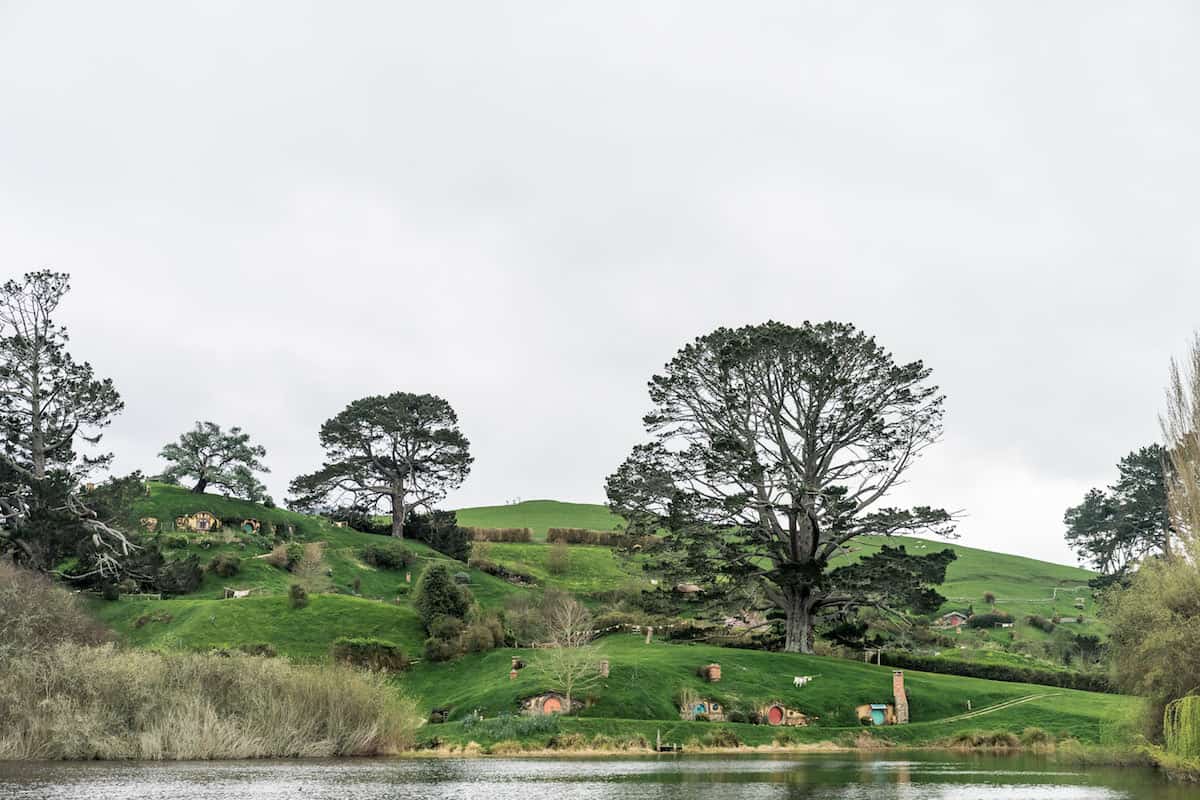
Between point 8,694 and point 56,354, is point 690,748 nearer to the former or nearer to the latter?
point 8,694

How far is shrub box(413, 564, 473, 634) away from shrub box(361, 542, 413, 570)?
1094 inches

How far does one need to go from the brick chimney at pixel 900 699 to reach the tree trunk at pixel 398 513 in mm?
76180

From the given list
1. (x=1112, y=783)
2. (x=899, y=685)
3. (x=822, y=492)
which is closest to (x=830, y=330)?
(x=822, y=492)

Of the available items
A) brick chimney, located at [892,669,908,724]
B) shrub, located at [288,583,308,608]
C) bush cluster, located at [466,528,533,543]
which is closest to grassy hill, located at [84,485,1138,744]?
shrub, located at [288,583,308,608]

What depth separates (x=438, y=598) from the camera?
83.7m

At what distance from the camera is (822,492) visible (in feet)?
267

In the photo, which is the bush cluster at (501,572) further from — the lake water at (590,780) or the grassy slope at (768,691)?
the lake water at (590,780)

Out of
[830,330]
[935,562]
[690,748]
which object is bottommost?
[690,748]

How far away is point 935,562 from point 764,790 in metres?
48.2

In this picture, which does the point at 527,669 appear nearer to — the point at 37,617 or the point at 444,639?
the point at 444,639

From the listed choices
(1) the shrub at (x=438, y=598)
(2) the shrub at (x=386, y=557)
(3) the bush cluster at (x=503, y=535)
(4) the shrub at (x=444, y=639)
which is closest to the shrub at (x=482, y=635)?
(4) the shrub at (x=444, y=639)

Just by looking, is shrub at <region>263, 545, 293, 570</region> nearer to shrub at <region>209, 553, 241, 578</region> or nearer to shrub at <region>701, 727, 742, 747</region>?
shrub at <region>209, 553, 241, 578</region>

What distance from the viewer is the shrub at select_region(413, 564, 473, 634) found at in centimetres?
8338

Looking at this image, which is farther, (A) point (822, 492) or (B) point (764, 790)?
(A) point (822, 492)
